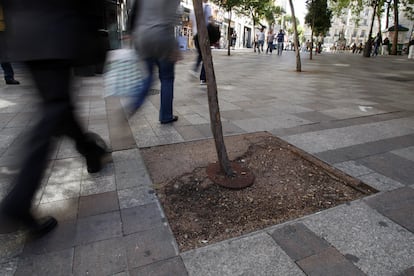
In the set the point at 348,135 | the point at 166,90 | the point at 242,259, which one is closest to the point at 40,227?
the point at 242,259

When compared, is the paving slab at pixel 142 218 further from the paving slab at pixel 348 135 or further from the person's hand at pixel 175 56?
the paving slab at pixel 348 135

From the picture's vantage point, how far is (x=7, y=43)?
170 cm

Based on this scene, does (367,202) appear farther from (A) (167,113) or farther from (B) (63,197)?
(A) (167,113)

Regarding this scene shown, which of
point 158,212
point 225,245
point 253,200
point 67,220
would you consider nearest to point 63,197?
point 67,220

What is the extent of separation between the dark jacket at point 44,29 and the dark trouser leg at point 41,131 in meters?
0.08

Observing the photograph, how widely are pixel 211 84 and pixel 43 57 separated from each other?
4.16 feet

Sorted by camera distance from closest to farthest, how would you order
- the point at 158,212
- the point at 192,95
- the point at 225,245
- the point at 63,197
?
the point at 225,245 < the point at 158,212 < the point at 63,197 < the point at 192,95

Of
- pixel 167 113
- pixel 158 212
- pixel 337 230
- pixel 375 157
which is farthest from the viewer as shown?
pixel 167 113

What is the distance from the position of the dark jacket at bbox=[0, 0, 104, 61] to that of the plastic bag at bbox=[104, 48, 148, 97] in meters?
0.35

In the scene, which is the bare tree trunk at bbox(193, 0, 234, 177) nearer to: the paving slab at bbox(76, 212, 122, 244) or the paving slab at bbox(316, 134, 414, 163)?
the paving slab at bbox(76, 212, 122, 244)

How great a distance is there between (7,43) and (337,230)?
239cm

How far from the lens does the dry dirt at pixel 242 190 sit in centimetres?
214

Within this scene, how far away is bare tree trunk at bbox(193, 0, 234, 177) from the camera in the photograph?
91.6 inches

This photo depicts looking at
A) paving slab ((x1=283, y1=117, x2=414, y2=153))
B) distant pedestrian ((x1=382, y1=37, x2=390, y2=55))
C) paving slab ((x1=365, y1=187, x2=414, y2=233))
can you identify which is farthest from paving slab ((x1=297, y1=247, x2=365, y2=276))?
distant pedestrian ((x1=382, y1=37, x2=390, y2=55))
